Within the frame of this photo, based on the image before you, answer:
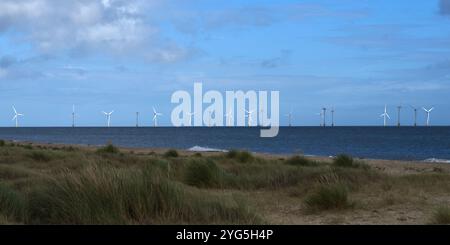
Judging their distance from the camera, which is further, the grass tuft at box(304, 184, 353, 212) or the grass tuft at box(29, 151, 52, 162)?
the grass tuft at box(29, 151, 52, 162)

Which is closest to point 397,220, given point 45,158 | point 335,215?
point 335,215

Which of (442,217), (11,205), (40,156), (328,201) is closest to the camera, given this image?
(11,205)

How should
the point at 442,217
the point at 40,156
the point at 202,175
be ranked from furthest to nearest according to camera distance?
the point at 40,156 < the point at 202,175 < the point at 442,217

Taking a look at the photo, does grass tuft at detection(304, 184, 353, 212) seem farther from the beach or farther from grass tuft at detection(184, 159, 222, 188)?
grass tuft at detection(184, 159, 222, 188)

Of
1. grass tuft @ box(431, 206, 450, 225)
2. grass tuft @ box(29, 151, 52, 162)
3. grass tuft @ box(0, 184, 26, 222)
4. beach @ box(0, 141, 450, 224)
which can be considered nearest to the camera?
beach @ box(0, 141, 450, 224)

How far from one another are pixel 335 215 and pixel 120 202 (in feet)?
16.8

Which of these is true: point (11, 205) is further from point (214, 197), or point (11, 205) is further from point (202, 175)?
point (202, 175)

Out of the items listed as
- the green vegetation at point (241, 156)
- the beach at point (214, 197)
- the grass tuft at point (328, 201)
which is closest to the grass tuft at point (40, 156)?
the beach at point (214, 197)

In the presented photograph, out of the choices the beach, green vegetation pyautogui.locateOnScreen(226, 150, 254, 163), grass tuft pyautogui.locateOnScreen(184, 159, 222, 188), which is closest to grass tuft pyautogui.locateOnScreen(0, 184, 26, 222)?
the beach

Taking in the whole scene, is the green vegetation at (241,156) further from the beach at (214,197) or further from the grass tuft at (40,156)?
the beach at (214,197)

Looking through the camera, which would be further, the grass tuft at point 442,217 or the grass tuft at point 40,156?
the grass tuft at point 40,156

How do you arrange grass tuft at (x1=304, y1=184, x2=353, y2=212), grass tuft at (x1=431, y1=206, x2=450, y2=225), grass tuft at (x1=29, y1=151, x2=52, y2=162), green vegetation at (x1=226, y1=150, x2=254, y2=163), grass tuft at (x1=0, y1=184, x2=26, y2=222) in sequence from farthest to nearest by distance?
green vegetation at (x1=226, y1=150, x2=254, y2=163) < grass tuft at (x1=29, y1=151, x2=52, y2=162) < grass tuft at (x1=304, y1=184, x2=353, y2=212) < grass tuft at (x1=431, y1=206, x2=450, y2=225) < grass tuft at (x1=0, y1=184, x2=26, y2=222)

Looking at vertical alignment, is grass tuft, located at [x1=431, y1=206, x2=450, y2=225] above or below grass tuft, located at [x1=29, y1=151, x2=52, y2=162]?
below

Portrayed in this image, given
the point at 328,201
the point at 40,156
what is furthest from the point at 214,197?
the point at 40,156
